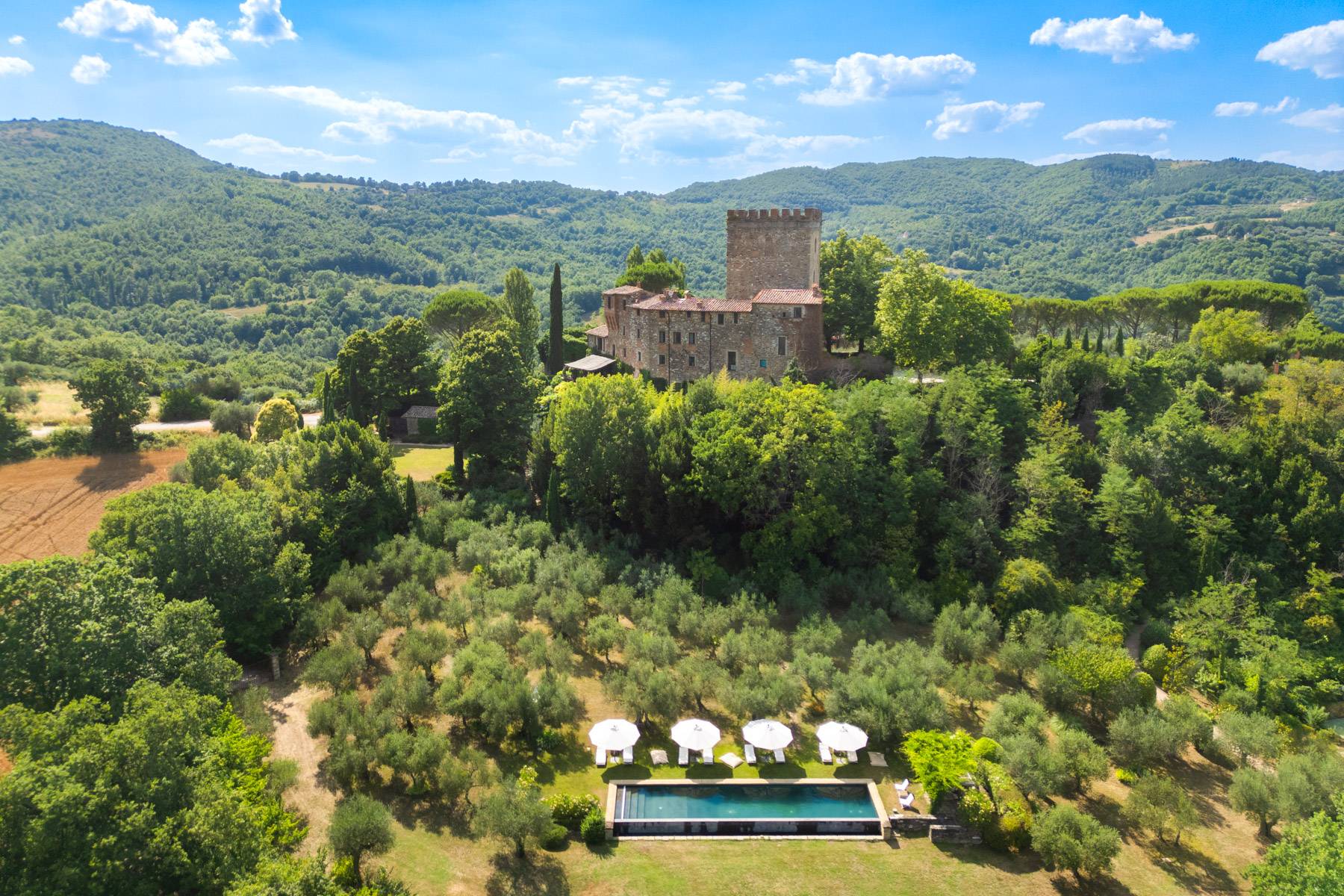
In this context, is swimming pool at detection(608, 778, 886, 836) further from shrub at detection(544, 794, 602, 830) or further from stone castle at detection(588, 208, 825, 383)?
stone castle at detection(588, 208, 825, 383)

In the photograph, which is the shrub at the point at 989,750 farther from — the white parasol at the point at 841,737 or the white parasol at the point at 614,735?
the white parasol at the point at 614,735

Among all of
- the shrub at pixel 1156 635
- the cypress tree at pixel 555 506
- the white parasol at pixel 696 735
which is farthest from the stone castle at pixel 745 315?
the white parasol at pixel 696 735

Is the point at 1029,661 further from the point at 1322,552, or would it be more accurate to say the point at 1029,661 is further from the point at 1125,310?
the point at 1125,310

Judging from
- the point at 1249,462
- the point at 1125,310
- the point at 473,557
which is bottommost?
the point at 473,557

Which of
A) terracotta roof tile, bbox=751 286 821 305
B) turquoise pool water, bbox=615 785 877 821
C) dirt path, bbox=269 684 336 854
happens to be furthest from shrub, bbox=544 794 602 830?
terracotta roof tile, bbox=751 286 821 305

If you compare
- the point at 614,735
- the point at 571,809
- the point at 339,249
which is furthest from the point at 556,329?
the point at 339,249

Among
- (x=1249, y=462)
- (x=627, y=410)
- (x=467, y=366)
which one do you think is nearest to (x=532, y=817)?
(x=627, y=410)
